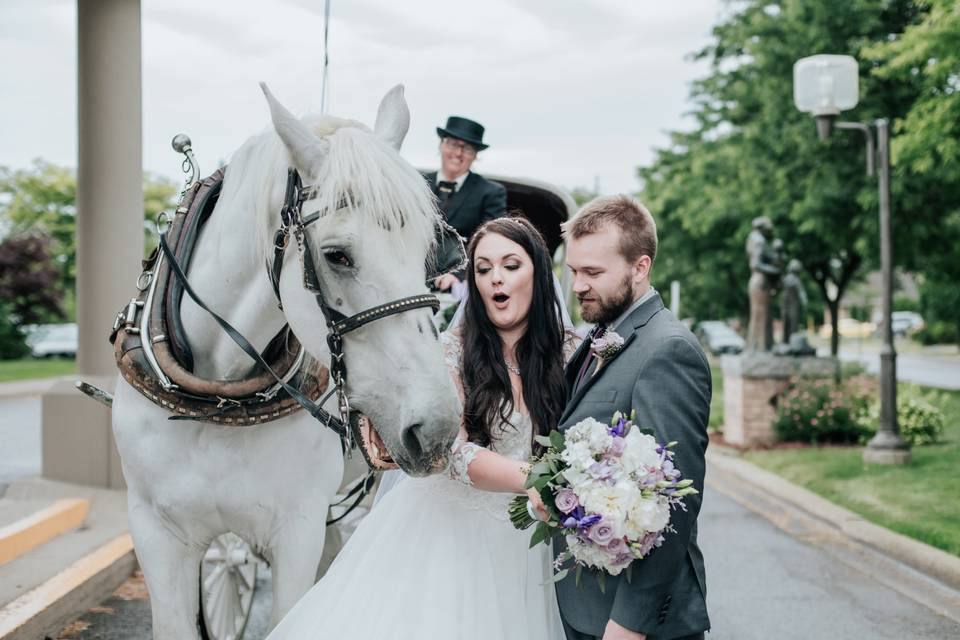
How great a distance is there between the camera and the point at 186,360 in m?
3.25

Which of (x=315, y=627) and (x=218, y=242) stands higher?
(x=218, y=242)

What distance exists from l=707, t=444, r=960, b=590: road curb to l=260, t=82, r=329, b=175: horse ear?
5753 mm

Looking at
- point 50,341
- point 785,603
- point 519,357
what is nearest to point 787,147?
point 785,603

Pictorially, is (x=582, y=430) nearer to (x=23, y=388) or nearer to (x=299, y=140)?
(x=299, y=140)

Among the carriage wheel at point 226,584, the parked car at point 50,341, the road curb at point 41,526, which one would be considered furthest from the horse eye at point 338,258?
the parked car at point 50,341

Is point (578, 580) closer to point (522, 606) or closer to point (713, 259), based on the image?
point (522, 606)

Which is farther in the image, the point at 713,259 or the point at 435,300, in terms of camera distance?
the point at 713,259

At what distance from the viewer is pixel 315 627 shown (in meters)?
2.92

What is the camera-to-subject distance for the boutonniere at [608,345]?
104 inches

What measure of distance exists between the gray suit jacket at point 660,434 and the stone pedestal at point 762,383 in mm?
12202

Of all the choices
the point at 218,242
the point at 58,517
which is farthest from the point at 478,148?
the point at 58,517

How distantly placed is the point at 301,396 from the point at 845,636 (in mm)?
4106

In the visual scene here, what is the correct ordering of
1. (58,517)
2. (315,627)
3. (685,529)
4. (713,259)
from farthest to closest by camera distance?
1. (713,259)
2. (58,517)
3. (315,627)
4. (685,529)

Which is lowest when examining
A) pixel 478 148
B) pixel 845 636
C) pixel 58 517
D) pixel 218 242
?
pixel 845 636
